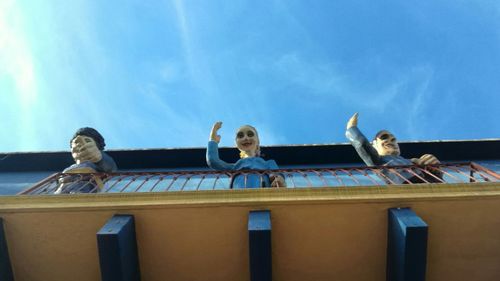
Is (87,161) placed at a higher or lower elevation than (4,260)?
higher

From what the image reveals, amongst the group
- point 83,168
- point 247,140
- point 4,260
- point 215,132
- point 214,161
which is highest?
point 215,132

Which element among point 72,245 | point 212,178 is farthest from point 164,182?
point 72,245

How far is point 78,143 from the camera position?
7309mm

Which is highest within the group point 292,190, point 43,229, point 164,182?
point 292,190

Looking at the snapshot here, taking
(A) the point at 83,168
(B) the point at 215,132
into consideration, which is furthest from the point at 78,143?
(B) the point at 215,132

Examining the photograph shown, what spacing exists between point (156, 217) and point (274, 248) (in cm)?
133

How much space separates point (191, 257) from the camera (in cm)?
500

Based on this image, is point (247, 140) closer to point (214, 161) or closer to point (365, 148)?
point (214, 161)

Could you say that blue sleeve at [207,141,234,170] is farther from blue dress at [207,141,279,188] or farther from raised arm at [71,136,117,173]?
raised arm at [71,136,117,173]

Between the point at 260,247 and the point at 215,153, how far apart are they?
2.83m

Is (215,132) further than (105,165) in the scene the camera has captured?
Yes

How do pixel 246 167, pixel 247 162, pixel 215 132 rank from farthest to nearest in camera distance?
pixel 215 132 < pixel 247 162 < pixel 246 167

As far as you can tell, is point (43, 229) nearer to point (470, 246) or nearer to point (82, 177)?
point (82, 177)

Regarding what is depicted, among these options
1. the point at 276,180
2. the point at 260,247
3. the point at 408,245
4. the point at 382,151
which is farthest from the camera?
the point at 382,151
